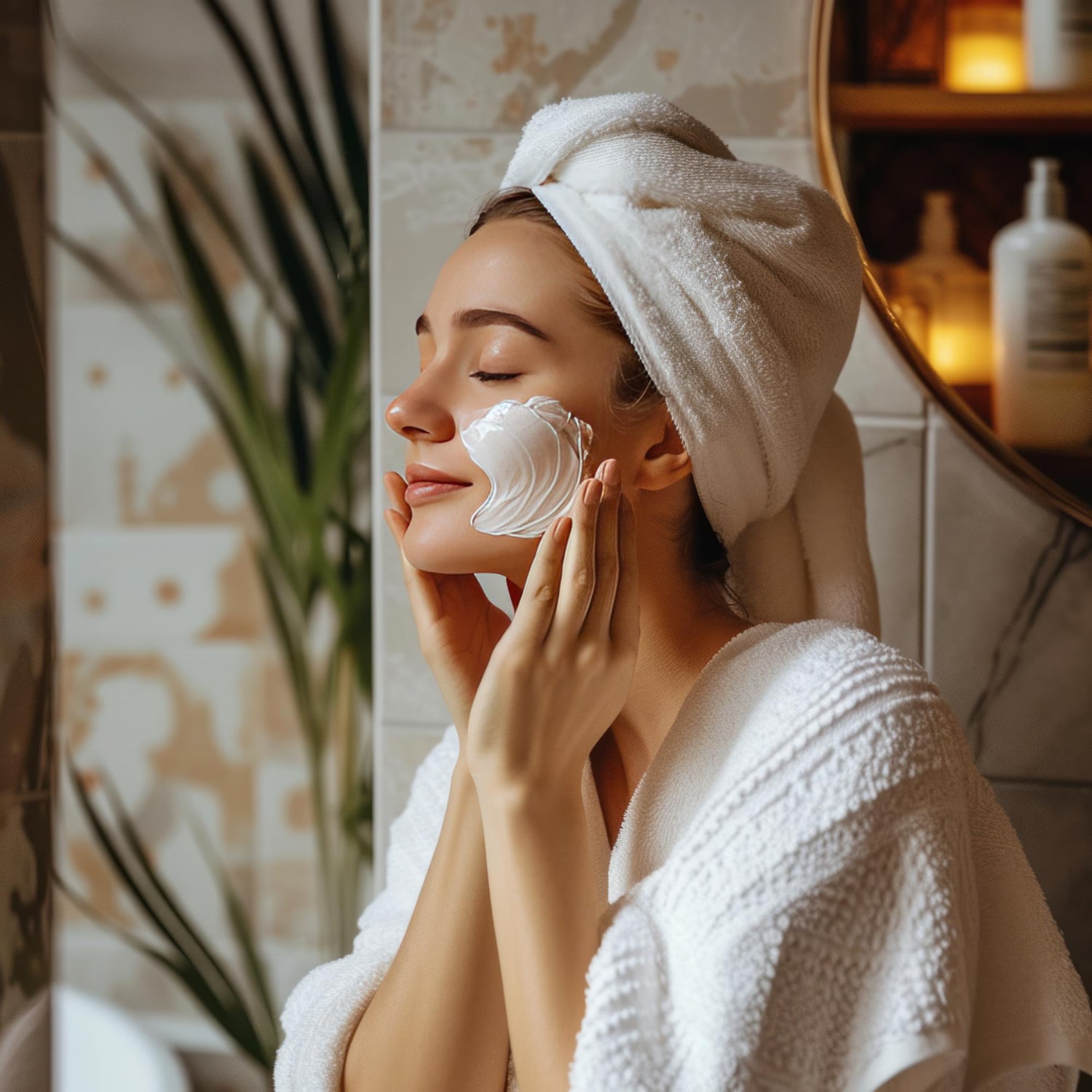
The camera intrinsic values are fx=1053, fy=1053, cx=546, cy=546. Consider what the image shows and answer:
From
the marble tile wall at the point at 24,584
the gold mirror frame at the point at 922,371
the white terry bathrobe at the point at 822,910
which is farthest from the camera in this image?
the gold mirror frame at the point at 922,371

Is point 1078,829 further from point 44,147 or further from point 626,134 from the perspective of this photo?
point 44,147

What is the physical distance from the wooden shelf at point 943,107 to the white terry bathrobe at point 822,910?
498 mm

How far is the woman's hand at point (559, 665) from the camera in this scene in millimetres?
647

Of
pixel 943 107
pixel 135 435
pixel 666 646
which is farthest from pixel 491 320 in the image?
pixel 135 435

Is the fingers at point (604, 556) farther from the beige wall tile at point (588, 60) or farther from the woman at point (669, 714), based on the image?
the beige wall tile at point (588, 60)

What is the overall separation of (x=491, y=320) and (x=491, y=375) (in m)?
0.04

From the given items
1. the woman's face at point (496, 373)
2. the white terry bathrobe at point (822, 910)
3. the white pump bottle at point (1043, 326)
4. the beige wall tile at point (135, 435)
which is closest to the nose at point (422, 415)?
the woman's face at point (496, 373)

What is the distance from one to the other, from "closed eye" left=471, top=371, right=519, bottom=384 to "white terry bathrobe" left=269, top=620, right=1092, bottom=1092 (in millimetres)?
246

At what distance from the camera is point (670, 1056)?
1.90ft

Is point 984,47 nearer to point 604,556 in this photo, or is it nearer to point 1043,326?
point 1043,326

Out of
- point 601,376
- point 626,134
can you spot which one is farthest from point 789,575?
point 626,134

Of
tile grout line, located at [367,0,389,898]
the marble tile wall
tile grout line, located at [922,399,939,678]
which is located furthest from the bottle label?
the marble tile wall

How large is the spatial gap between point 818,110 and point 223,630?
97 centimetres

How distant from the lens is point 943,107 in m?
0.93
